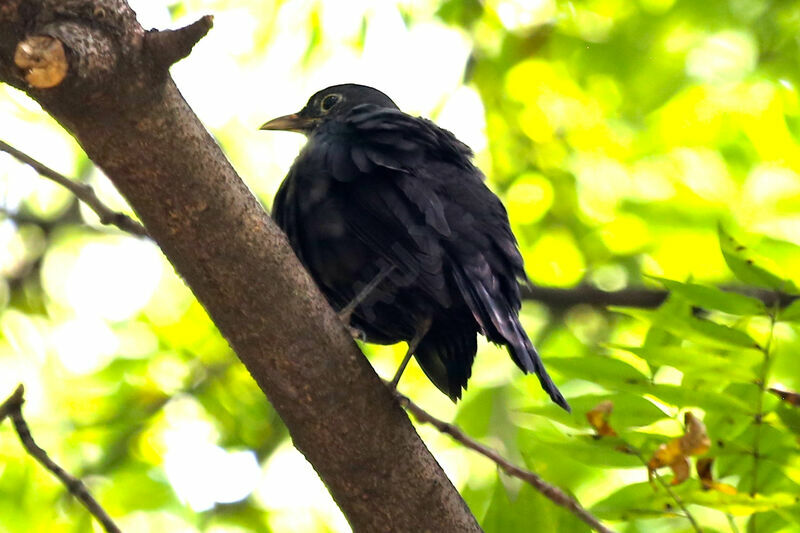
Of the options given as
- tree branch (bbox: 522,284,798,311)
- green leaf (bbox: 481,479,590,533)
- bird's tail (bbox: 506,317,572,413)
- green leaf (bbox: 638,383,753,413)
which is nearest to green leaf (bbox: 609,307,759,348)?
green leaf (bbox: 638,383,753,413)

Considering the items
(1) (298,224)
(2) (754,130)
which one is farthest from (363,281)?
(2) (754,130)

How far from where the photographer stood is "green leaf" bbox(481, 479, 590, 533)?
244 centimetres

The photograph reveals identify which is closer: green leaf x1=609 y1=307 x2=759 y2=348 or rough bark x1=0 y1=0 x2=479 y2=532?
rough bark x1=0 y1=0 x2=479 y2=532

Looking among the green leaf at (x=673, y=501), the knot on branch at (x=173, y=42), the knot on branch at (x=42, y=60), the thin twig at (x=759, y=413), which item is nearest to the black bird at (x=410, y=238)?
the green leaf at (x=673, y=501)

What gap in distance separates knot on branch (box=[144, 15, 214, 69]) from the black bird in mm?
1024

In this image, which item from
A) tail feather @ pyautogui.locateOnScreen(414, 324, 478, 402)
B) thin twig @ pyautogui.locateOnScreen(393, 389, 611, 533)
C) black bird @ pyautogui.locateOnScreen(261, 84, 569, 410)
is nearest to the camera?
thin twig @ pyautogui.locateOnScreen(393, 389, 611, 533)

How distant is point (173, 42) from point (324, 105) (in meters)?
2.30

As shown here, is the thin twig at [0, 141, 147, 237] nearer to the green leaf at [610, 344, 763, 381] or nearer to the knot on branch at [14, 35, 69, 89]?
the knot on branch at [14, 35, 69, 89]

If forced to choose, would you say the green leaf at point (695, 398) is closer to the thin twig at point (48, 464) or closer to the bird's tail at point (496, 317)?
the bird's tail at point (496, 317)

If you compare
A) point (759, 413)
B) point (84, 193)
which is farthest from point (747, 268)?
point (84, 193)

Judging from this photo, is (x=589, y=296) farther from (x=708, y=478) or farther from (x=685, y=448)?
(x=685, y=448)

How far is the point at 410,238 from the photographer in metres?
2.82

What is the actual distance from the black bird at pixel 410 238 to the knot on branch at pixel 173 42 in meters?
1.02

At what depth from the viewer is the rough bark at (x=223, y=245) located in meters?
1.85
